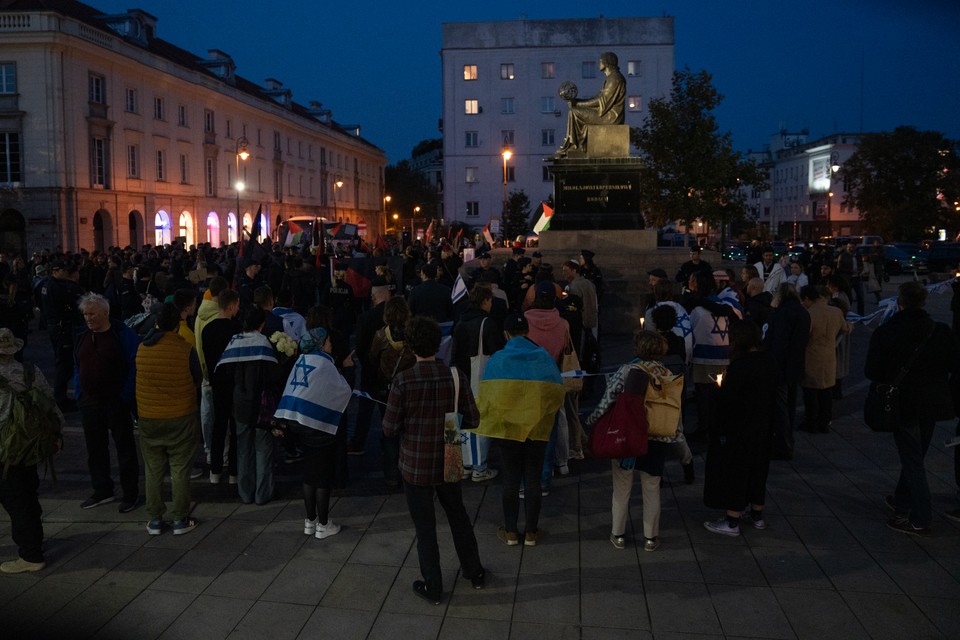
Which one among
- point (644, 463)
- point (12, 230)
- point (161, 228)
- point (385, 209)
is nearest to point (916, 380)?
point (644, 463)

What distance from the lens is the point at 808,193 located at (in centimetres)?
10431

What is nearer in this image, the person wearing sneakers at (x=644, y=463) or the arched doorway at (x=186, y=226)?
the person wearing sneakers at (x=644, y=463)

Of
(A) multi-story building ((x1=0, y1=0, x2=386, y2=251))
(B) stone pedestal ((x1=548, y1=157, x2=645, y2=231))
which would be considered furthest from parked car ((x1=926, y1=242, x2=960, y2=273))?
(A) multi-story building ((x1=0, y1=0, x2=386, y2=251))

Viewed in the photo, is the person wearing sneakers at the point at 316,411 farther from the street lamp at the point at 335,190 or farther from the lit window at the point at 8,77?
the street lamp at the point at 335,190

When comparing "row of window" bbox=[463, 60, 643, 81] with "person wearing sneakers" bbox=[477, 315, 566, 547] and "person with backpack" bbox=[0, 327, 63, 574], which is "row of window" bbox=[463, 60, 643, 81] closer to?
"person wearing sneakers" bbox=[477, 315, 566, 547]

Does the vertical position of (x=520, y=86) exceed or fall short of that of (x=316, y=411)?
it exceeds it

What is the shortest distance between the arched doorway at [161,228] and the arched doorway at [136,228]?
1008 mm

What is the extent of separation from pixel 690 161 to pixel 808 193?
257 ft

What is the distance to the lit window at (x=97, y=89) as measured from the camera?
38281 millimetres

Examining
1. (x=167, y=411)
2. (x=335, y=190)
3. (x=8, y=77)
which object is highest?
(x=8, y=77)

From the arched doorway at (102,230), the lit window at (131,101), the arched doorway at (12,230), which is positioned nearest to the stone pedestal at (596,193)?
the arched doorway at (102,230)

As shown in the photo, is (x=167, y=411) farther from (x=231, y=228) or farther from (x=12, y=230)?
(x=231, y=228)

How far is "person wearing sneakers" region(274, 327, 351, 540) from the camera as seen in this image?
5879 millimetres

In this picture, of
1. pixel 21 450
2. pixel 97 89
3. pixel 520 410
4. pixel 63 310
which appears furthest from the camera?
pixel 97 89
